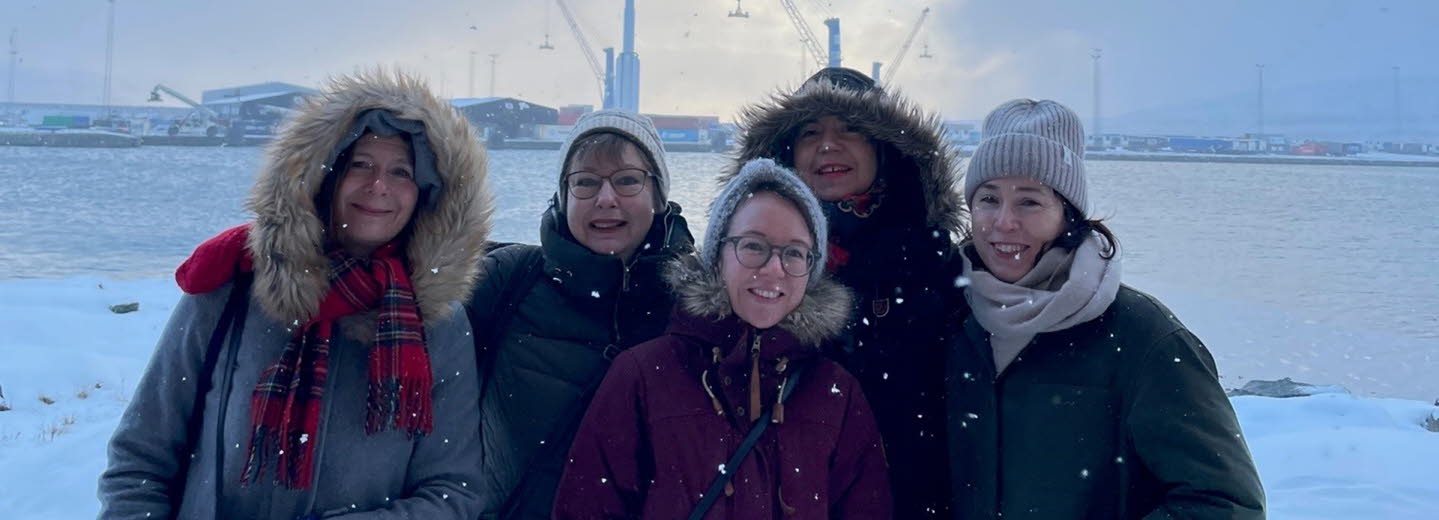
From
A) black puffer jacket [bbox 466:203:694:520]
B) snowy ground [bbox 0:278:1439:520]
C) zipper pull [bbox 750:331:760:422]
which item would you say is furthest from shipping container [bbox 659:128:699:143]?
zipper pull [bbox 750:331:760:422]

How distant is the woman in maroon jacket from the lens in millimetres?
2086

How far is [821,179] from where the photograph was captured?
2896 mm

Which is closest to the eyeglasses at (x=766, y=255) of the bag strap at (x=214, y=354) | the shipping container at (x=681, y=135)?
the bag strap at (x=214, y=354)

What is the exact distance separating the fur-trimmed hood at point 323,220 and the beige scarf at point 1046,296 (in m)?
1.25

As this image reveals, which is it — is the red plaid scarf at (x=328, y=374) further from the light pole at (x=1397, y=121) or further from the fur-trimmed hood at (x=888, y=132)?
the light pole at (x=1397, y=121)

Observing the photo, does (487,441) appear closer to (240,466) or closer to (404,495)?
(404,495)

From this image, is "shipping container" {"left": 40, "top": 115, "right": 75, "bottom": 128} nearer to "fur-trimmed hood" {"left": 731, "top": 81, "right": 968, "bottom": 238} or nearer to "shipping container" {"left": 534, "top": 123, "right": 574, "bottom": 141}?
"shipping container" {"left": 534, "top": 123, "right": 574, "bottom": 141}

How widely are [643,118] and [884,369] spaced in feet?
3.22

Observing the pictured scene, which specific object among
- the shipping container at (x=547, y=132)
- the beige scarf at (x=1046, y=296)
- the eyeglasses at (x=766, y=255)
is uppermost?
the shipping container at (x=547, y=132)

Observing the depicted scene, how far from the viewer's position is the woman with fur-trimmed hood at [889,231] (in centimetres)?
249

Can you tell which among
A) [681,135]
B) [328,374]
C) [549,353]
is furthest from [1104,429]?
[681,135]

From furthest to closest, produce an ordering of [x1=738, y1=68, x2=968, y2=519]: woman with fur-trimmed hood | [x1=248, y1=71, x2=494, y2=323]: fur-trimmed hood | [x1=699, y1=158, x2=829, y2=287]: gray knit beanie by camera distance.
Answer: [x1=738, y1=68, x2=968, y2=519]: woman with fur-trimmed hood
[x1=699, y1=158, x2=829, y2=287]: gray knit beanie
[x1=248, y1=71, x2=494, y2=323]: fur-trimmed hood

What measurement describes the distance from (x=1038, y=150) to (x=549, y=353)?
1.32 meters

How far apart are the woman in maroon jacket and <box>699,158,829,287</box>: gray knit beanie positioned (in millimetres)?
18
